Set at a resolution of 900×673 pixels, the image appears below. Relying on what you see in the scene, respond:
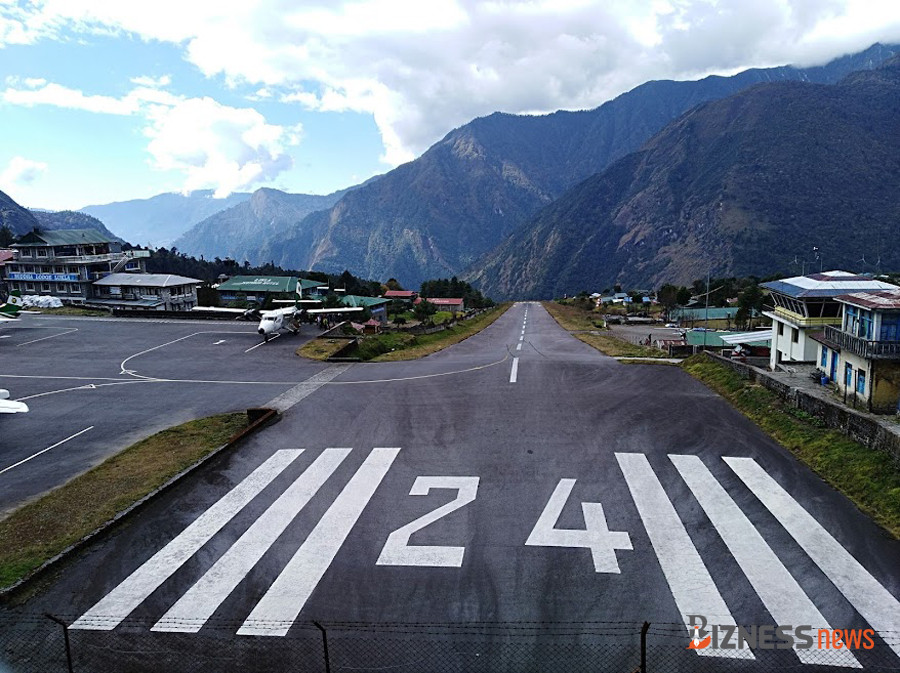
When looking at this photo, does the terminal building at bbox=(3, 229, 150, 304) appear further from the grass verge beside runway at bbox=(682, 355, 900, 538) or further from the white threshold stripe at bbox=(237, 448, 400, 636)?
the grass verge beside runway at bbox=(682, 355, 900, 538)

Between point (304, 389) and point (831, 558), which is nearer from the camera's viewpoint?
point (831, 558)

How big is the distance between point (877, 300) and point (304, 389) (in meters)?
29.5

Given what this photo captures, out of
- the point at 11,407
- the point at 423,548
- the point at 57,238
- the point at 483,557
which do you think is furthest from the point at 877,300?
the point at 57,238

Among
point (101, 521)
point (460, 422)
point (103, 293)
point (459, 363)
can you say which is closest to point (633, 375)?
point (459, 363)

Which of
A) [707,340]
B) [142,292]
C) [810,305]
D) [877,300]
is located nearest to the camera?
[877,300]

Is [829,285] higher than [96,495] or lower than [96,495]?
higher

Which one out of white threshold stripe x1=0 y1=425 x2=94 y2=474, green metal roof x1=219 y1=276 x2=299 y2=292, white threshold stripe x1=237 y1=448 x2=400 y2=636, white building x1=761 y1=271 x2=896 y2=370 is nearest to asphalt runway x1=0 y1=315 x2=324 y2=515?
white threshold stripe x1=0 y1=425 x2=94 y2=474

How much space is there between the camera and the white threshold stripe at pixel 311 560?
12922 millimetres

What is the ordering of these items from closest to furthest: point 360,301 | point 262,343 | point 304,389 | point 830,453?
point 830,453 < point 304,389 < point 262,343 < point 360,301

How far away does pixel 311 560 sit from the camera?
50.4ft

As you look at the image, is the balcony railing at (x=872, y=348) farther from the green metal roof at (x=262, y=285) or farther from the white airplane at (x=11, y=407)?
the green metal roof at (x=262, y=285)

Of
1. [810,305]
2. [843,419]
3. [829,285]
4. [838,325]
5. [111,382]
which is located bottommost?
[111,382]

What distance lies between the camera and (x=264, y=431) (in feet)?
86.0

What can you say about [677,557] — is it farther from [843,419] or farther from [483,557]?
[843,419]
